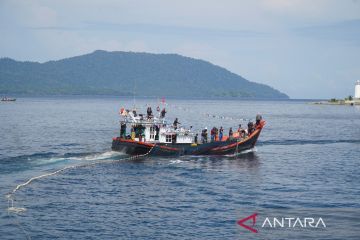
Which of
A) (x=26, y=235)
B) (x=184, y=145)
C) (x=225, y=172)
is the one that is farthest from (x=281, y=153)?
(x=26, y=235)

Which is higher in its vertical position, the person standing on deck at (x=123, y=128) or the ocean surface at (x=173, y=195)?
the person standing on deck at (x=123, y=128)

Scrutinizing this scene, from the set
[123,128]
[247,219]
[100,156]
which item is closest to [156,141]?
[123,128]

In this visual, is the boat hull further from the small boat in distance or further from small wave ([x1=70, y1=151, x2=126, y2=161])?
small wave ([x1=70, y1=151, x2=126, y2=161])

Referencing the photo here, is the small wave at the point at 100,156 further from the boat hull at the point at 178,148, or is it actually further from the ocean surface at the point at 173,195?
the boat hull at the point at 178,148

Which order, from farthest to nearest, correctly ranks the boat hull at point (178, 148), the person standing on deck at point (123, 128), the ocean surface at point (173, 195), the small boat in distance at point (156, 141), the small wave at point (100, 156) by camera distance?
the person standing on deck at point (123, 128) < the small boat in distance at point (156, 141) < the boat hull at point (178, 148) < the small wave at point (100, 156) < the ocean surface at point (173, 195)

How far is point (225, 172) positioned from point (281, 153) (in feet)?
60.9

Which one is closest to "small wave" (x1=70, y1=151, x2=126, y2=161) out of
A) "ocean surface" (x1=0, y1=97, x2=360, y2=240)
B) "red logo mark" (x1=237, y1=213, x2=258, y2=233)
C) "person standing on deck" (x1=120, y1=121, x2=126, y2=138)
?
"ocean surface" (x1=0, y1=97, x2=360, y2=240)

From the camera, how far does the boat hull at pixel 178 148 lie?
2196 inches

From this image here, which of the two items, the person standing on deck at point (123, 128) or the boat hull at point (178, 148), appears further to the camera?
the person standing on deck at point (123, 128)

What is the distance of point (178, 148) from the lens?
2258 inches

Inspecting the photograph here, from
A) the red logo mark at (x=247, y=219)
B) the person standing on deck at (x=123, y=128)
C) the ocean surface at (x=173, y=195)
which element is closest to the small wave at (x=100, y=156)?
the ocean surface at (x=173, y=195)

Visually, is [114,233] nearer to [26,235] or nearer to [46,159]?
[26,235]

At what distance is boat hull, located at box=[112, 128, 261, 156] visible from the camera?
2196 inches

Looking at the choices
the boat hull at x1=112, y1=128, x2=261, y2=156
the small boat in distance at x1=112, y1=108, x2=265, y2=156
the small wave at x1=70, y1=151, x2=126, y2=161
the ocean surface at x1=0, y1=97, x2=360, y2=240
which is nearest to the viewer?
the ocean surface at x1=0, y1=97, x2=360, y2=240
